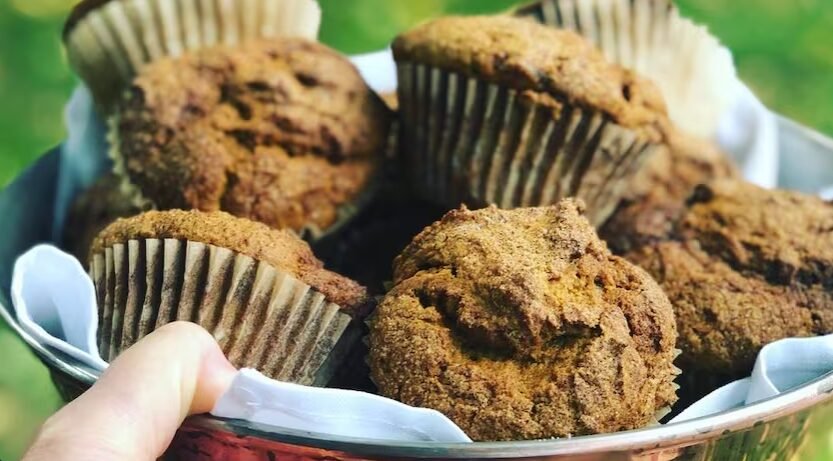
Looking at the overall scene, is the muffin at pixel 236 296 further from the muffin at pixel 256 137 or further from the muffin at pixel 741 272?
the muffin at pixel 741 272

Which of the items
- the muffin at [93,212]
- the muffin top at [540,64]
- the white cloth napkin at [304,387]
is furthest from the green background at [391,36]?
the white cloth napkin at [304,387]

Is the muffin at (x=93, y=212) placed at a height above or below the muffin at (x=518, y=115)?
below

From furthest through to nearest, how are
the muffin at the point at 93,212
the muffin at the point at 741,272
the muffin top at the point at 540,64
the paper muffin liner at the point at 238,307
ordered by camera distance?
the muffin at the point at 93,212 < the muffin top at the point at 540,64 < the muffin at the point at 741,272 < the paper muffin liner at the point at 238,307

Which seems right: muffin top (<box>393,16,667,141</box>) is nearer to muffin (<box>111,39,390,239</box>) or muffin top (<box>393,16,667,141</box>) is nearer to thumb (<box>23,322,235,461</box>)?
muffin (<box>111,39,390,239</box>)

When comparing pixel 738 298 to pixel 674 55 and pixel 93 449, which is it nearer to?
pixel 674 55

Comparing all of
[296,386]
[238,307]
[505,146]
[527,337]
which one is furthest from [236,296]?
[505,146]

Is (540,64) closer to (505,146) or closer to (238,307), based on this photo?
(505,146)
